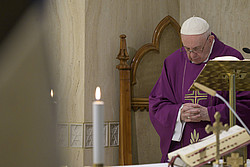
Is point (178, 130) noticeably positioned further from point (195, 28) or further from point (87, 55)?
point (87, 55)

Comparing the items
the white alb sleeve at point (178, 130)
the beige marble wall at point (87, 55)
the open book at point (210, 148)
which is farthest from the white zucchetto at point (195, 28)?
the open book at point (210, 148)

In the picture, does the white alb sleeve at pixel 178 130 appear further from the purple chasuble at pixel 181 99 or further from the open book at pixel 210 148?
the open book at pixel 210 148

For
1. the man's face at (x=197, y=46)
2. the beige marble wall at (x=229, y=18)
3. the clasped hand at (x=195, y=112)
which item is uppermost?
the beige marble wall at (x=229, y=18)

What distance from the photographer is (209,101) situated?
3760mm

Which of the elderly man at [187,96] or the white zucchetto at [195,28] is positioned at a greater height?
the white zucchetto at [195,28]

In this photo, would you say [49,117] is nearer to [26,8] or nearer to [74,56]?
[26,8]

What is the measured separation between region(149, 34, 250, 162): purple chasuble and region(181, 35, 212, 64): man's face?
3.6 inches

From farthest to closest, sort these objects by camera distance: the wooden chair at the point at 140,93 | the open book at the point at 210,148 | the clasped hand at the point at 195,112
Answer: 1. the wooden chair at the point at 140,93
2. the clasped hand at the point at 195,112
3. the open book at the point at 210,148

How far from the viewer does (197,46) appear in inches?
149

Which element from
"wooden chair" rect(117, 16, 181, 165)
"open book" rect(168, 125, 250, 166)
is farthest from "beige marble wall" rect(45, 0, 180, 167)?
"open book" rect(168, 125, 250, 166)

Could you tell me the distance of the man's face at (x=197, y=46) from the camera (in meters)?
3.79

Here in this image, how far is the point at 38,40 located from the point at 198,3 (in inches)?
207

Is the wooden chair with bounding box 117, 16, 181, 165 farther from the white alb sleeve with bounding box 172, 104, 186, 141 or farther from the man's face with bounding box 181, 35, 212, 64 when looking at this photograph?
the man's face with bounding box 181, 35, 212, 64

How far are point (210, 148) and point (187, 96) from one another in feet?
7.31
